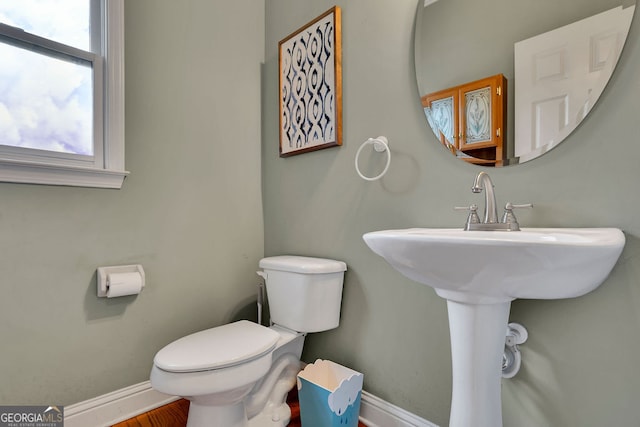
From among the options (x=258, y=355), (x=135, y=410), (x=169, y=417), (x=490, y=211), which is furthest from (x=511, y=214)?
(x=135, y=410)

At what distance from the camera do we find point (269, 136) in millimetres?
1938

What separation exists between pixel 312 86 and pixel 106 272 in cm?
127

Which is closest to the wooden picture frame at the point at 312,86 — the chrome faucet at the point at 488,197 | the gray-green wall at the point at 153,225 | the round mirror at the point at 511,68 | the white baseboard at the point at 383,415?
the gray-green wall at the point at 153,225

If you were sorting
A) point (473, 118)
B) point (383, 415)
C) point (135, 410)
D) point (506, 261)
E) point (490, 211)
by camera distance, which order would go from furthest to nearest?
point (135, 410) < point (383, 415) < point (473, 118) < point (490, 211) < point (506, 261)

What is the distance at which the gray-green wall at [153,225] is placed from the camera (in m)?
1.28

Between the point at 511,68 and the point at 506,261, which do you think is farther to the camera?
the point at 511,68

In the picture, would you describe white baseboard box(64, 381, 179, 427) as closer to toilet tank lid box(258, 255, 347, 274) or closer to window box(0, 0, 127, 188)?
toilet tank lid box(258, 255, 347, 274)

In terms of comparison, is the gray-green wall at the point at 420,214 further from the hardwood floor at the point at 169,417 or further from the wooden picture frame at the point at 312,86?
the hardwood floor at the point at 169,417

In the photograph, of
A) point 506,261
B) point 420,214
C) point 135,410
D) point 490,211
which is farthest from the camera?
point 135,410

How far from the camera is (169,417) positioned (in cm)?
146

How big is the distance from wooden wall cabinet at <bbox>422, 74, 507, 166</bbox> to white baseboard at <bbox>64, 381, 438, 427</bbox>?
1.01m

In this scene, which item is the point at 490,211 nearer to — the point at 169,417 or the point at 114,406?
the point at 169,417

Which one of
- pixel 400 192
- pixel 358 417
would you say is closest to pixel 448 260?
pixel 400 192
